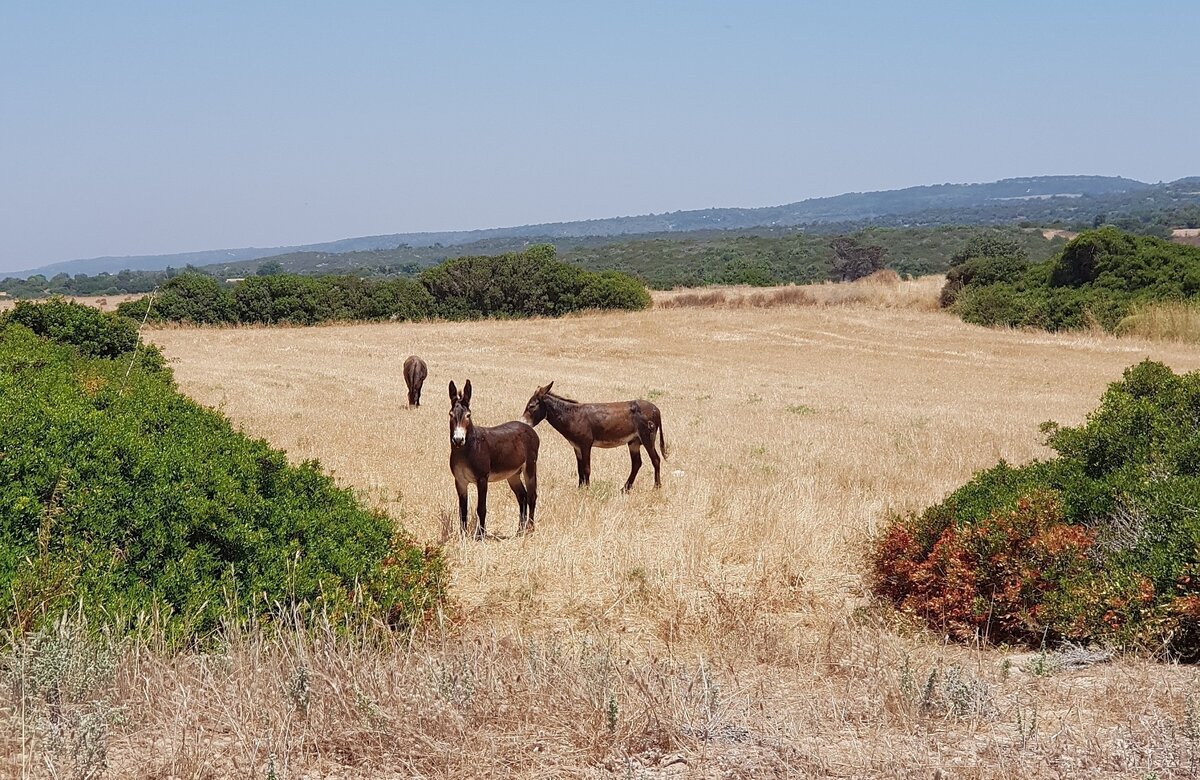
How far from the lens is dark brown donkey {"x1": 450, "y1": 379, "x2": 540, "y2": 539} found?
838 centimetres

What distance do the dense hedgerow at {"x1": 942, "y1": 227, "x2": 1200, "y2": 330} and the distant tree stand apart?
154ft

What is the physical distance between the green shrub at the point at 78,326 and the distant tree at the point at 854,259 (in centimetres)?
7550

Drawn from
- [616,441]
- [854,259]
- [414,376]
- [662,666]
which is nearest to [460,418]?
[616,441]

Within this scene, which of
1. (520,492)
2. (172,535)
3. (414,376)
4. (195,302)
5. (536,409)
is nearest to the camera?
(172,535)

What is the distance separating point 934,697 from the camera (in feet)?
14.8

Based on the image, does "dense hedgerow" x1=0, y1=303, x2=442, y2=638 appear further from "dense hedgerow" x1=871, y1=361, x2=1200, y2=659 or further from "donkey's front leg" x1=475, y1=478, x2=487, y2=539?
"dense hedgerow" x1=871, y1=361, x2=1200, y2=659

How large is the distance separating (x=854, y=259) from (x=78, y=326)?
269 ft

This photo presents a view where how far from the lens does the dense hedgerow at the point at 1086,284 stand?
113 ft

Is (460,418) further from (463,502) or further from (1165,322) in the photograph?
(1165,322)

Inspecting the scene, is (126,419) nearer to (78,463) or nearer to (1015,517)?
(78,463)

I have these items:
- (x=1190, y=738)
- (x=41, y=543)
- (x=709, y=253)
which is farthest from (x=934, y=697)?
(x=709, y=253)

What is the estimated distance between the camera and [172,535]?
18.4ft

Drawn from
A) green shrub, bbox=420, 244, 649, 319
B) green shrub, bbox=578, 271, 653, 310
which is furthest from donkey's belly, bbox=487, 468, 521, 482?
green shrub, bbox=578, 271, 653, 310

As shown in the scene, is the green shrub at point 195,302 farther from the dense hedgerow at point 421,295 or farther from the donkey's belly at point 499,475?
the donkey's belly at point 499,475
